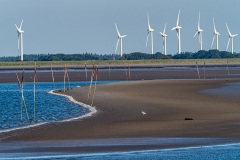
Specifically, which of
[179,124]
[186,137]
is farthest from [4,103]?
[186,137]

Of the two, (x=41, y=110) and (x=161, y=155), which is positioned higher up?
(x=161, y=155)

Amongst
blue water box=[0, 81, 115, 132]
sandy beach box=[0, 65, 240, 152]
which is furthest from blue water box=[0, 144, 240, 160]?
blue water box=[0, 81, 115, 132]

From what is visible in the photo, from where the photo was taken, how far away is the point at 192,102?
42.9 meters

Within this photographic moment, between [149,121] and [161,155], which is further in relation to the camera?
[149,121]

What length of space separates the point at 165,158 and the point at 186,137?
4.77 meters

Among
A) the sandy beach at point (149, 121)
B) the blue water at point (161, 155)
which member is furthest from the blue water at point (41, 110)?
the blue water at point (161, 155)

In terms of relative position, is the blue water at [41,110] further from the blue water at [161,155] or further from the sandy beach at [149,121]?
the blue water at [161,155]

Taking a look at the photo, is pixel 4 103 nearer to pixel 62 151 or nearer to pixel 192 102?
pixel 192 102

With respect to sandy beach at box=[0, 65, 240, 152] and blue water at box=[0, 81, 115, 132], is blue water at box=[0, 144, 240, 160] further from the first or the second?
blue water at box=[0, 81, 115, 132]

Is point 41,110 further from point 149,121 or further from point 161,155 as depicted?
point 161,155

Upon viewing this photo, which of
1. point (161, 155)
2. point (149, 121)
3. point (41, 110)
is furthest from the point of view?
point (41, 110)

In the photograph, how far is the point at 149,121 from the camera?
104 ft

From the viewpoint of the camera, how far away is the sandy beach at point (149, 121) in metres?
26.5

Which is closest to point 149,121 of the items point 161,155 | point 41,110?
point 161,155
